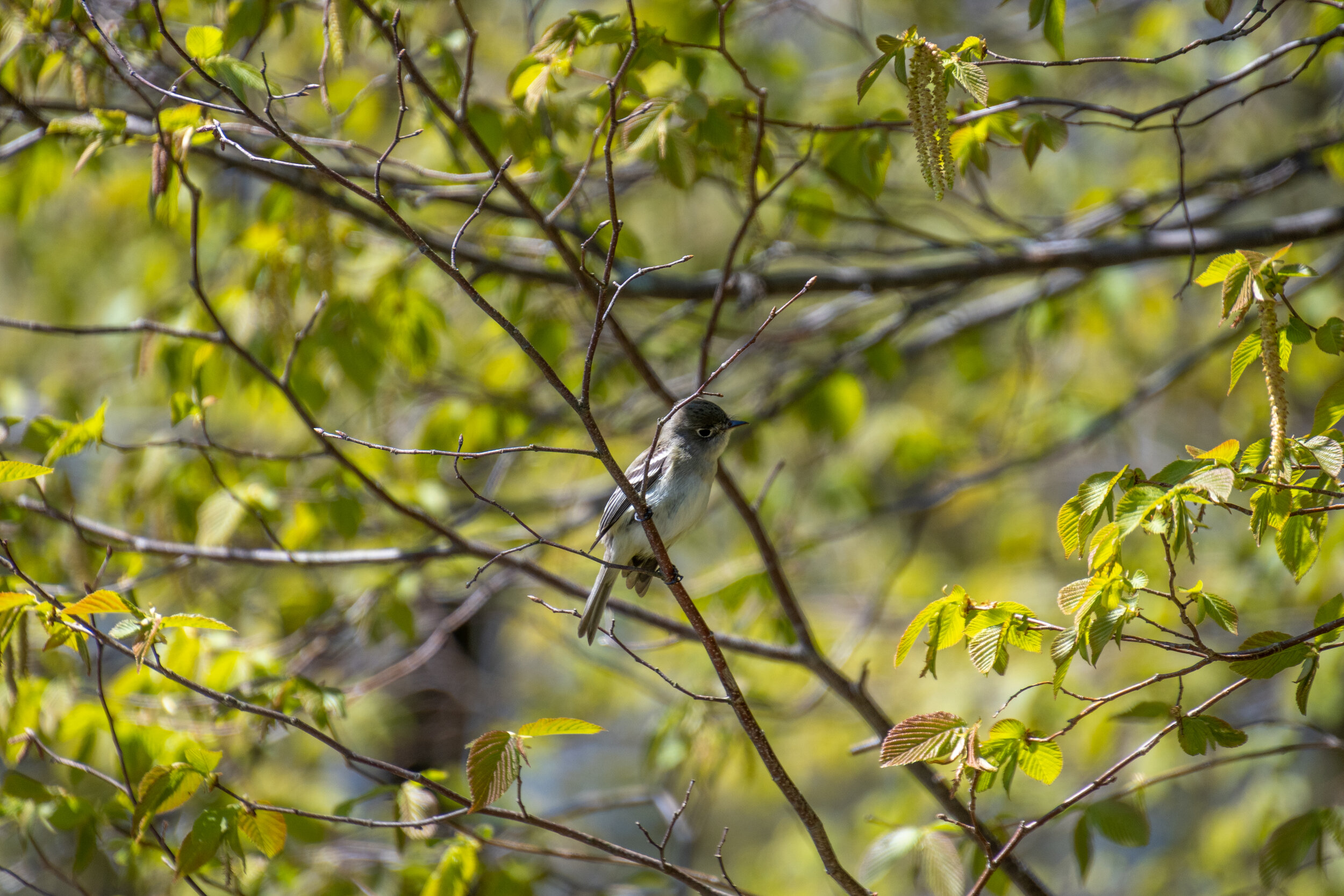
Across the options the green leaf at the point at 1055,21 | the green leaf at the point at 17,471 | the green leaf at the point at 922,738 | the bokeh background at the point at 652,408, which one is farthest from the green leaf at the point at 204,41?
the green leaf at the point at 922,738

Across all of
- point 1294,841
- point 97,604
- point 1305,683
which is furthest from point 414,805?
point 1294,841

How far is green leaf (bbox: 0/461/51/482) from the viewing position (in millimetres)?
2664

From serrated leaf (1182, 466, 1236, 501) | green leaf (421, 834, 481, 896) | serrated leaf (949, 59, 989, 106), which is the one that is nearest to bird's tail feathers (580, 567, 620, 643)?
green leaf (421, 834, 481, 896)

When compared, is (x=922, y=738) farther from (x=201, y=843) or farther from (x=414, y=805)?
(x=201, y=843)

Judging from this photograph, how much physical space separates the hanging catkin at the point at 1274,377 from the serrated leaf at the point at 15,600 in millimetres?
3031

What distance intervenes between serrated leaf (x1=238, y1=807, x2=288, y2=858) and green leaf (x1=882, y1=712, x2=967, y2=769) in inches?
69.7

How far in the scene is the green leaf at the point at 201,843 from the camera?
9.09 ft

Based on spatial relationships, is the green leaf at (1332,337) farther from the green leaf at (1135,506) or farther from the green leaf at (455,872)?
the green leaf at (455,872)

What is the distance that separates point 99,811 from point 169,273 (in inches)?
183

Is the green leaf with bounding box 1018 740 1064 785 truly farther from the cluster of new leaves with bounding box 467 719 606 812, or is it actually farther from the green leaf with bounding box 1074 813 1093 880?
the cluster of new leaves with bounding box 467 719 606 812

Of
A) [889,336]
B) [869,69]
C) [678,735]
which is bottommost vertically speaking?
[678,735]

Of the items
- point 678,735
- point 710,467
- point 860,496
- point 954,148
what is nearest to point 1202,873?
point 860,496

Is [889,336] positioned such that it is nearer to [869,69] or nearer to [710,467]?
[710,467]

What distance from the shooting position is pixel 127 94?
20.4 ft
